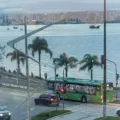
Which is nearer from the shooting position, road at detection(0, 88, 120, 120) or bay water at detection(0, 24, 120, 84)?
road at detection(0, 88, 120, 120)

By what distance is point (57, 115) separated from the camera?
16.0m

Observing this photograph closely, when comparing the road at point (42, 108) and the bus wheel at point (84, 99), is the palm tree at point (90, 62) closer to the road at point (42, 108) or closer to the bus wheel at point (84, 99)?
the road at point (42, 108)

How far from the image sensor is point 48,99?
19.7m

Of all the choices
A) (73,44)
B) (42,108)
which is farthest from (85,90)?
(73,44)

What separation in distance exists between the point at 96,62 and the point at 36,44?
16.9 ft

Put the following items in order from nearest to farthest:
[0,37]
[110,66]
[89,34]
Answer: [110,66] → [0,37] → [89,34]

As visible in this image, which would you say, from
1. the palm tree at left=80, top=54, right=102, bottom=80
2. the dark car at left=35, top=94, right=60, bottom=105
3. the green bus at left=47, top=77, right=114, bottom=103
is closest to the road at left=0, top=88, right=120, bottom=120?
the dark car at left=35, top=94, right=60, bottom=105

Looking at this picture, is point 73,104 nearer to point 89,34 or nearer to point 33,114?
point 33,114

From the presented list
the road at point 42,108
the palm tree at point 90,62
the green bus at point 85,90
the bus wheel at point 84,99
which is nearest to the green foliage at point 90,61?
the palm tree at point 90,62

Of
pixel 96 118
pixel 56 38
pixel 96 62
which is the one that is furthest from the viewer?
pixel 56 38

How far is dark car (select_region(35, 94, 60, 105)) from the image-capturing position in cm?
1972

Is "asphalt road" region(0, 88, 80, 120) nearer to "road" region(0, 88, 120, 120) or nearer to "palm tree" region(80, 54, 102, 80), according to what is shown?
"road" region(0, 88, 120, 120)

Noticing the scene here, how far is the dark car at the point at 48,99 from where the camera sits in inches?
776

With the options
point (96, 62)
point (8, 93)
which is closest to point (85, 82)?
point (8, 93)
